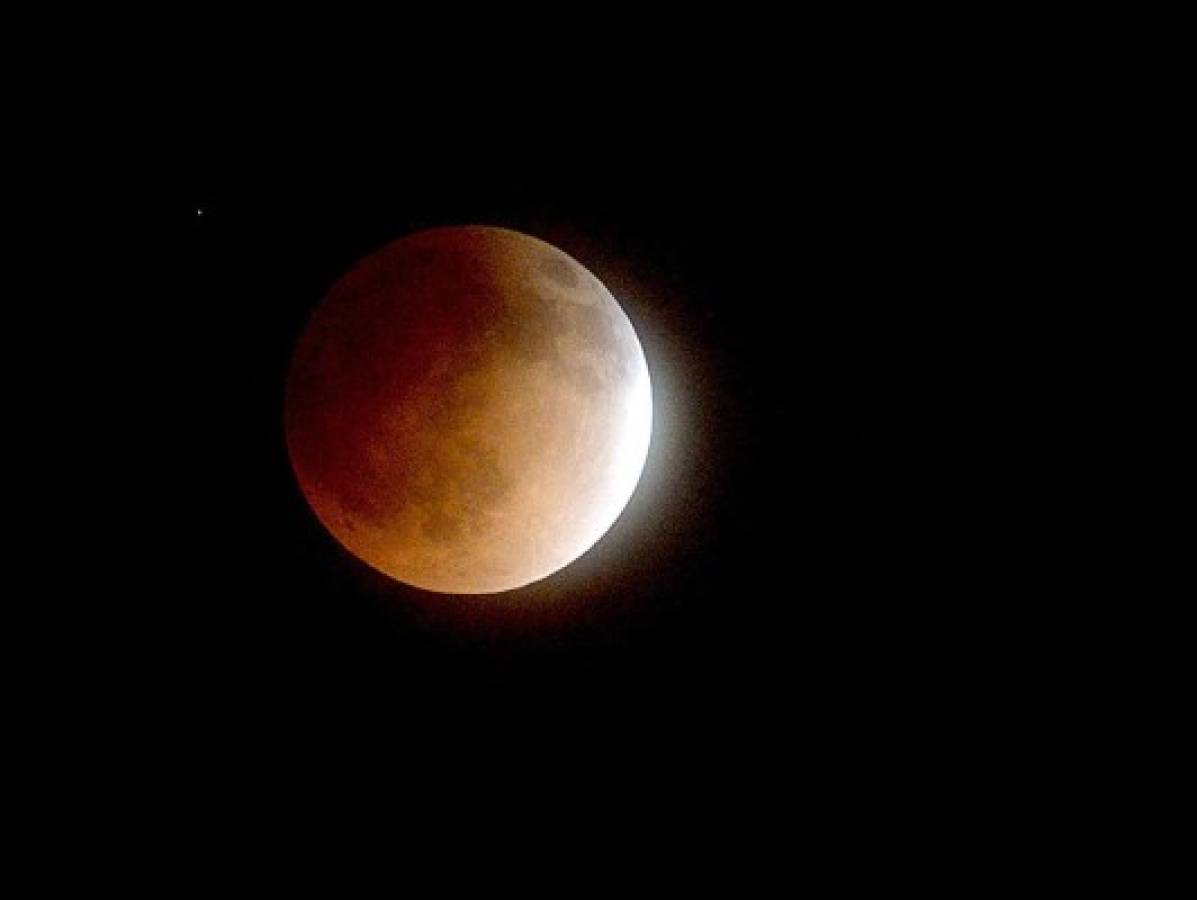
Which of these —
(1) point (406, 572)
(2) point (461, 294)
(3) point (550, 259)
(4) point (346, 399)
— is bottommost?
(1) point (406, 572)

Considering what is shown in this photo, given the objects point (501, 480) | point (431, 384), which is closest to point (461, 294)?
point (431, 384)

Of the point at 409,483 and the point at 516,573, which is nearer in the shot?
the point at 409,483

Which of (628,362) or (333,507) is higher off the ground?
(628,362)

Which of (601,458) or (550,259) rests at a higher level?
(550,259)

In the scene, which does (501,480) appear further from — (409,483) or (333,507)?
(333,507)

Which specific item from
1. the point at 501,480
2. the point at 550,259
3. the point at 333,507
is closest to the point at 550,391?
the point at 501,480

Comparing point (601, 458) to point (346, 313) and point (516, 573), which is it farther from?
point (346, 313)
